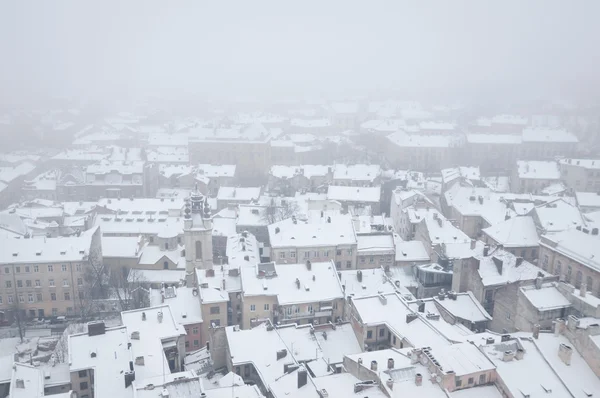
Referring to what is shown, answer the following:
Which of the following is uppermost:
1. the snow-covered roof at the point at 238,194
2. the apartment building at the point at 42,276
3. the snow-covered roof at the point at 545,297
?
the snow-covered roof at the point at 545,297

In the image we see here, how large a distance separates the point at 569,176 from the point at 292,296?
59.3 m

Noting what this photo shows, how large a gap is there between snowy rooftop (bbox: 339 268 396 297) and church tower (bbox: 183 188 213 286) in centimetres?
1254

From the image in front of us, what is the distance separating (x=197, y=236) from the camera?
50.8 meters

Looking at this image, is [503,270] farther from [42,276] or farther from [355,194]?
[42,276]

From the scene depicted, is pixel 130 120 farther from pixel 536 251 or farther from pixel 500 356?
pixel 500 356

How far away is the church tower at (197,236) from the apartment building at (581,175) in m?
56.5

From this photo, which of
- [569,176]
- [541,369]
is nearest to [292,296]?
[541,369]

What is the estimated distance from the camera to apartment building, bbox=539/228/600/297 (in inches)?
1668

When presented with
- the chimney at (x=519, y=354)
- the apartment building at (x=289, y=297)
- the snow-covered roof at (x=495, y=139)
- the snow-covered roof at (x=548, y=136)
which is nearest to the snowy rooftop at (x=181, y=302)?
the apartment building at (x=289, y=297)

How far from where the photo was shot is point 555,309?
1499 inches

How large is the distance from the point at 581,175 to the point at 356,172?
3293cm

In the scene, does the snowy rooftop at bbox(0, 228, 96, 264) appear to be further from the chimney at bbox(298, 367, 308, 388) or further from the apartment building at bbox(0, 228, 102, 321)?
the chimney at bbox(298, 367, 308, 388)

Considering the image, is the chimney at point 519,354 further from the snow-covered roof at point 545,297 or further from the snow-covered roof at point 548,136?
the snow-covered roof at point 548,136

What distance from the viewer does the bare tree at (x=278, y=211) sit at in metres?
63.9
